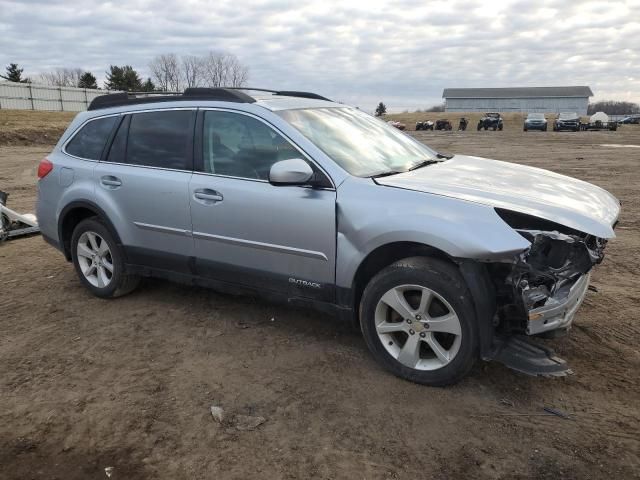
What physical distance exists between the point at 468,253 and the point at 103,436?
2321mm

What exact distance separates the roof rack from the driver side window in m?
0.14

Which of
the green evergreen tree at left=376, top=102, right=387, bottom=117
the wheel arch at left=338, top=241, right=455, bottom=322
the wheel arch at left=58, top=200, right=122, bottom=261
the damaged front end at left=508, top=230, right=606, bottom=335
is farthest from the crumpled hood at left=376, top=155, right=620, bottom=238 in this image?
the green evergreen tree at left=376, top=102, right=387, bottom=117

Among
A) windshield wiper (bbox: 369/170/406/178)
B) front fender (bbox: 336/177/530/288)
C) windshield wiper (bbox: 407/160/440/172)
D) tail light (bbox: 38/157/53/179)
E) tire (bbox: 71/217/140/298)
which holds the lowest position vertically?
tire (bbox: 71/217/140/298)

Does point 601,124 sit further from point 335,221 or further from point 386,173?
point 335,221

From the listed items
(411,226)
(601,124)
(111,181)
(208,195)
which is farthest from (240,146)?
(601,124)

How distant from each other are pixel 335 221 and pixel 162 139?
189cm

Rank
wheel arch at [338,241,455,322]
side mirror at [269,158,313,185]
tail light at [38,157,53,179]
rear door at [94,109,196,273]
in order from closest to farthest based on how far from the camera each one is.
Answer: wheel arch at [338,241,455,322] → side mirror at [269,158,313,185] → rear door at [94,109,196,273] → tail light at [38,157,53,179]

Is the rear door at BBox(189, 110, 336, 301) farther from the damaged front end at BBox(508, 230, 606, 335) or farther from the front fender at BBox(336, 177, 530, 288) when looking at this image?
A: the damaged front end at BBox(508, 230, 606, 335)

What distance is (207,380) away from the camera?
12.0 ft

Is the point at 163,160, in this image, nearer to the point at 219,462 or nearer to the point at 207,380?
the point at 207,380

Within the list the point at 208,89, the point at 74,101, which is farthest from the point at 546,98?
the point at 208,89

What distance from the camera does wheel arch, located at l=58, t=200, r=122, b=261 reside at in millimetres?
4928

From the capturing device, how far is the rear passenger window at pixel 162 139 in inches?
176

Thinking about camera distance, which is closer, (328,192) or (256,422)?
(256,422)
